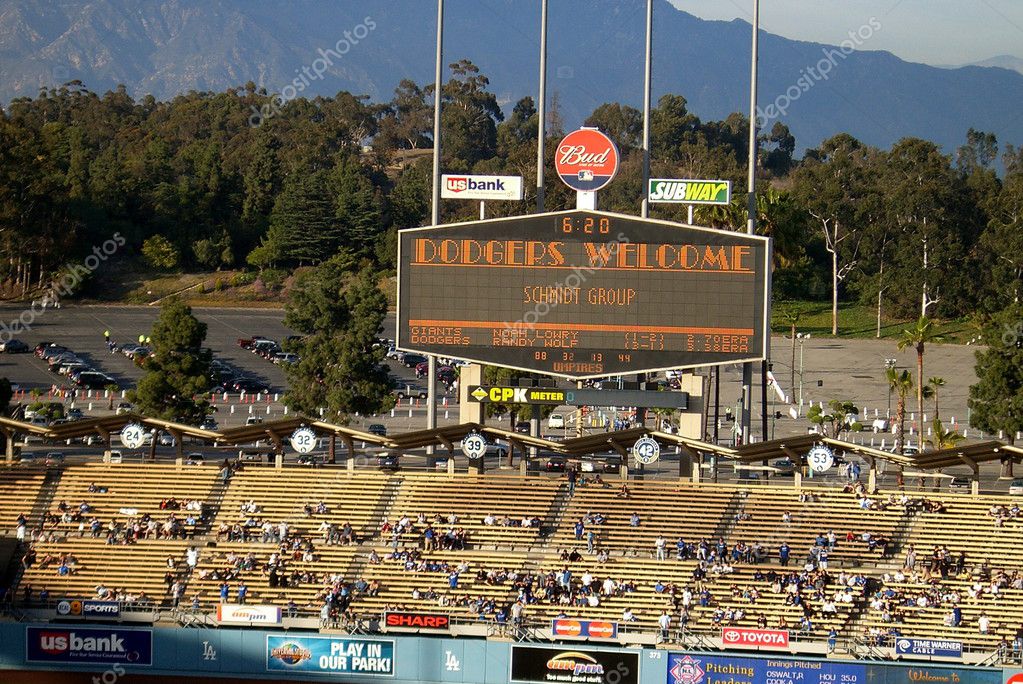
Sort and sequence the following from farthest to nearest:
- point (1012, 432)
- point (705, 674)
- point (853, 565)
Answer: point (1012, 432) < point (853, 565) < point (705, 674)

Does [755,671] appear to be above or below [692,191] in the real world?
below

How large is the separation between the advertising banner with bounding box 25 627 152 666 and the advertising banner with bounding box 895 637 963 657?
23.6m

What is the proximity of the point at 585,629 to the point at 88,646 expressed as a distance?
52.0ft

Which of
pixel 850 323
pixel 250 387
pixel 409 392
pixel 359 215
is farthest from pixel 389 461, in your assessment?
pixel 359 215

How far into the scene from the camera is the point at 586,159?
1984 inches

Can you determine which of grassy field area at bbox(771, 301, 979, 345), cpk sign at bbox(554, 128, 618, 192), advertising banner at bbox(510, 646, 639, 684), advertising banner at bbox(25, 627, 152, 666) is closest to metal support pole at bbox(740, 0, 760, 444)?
cpk sign at bbox(554, 128, 618, 192)

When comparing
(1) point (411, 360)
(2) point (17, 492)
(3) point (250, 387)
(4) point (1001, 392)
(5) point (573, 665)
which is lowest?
(5) point (573, 665)

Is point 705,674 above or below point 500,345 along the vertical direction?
below

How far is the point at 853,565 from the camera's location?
4884 cm

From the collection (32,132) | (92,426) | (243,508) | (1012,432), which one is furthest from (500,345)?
(32,132)

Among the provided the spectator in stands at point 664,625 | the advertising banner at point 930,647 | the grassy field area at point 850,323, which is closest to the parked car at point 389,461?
the spectator in stands at point 664,625

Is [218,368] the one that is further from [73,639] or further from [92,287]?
[73,639]

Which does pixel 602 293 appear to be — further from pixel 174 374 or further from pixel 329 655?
pixel 174 374

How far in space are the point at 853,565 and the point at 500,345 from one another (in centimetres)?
1408
